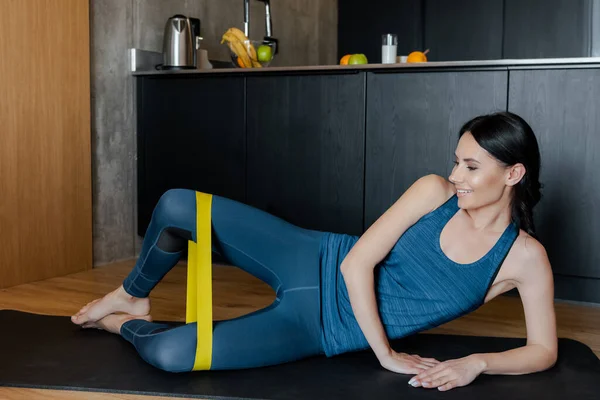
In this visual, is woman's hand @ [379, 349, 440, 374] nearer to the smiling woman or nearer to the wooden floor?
the smiling woman

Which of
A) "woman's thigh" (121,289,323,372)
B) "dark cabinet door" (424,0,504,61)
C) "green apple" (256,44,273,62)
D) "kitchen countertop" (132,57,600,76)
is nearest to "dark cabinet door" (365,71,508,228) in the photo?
"kitchen countertop" (132,57,600,76)

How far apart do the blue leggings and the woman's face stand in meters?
0.40

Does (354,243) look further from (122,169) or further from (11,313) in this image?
(122,169)

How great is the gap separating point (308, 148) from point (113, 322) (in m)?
1.34

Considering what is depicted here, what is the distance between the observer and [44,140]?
329cm

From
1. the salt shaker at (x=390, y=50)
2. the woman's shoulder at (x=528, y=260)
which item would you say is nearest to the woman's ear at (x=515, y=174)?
the woman's shoulder at (x=528, y=260)

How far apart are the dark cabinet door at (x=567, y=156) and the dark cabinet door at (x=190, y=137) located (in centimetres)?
124

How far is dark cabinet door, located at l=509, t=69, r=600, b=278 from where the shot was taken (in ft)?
9.30

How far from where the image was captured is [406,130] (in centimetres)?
312

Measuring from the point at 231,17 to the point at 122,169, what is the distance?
124cm

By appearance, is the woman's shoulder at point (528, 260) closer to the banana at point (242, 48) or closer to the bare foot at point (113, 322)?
the bare foot at point (113, 322)

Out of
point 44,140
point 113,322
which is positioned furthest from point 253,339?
point 44,140

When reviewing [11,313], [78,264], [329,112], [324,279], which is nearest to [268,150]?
[329,112]

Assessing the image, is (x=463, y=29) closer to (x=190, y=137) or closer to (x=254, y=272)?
(x=190, y=137)
